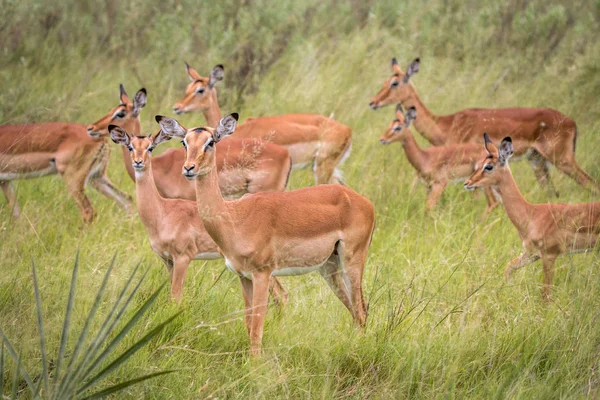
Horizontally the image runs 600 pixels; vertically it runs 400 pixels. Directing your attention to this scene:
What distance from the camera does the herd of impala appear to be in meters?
5.00

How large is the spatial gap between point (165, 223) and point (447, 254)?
200 cm

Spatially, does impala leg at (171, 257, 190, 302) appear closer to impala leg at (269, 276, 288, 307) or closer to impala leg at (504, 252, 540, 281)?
impala leg at (269, 276, 288, 307)

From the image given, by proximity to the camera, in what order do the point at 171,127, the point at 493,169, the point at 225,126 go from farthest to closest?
the point at 493,169, the point at 171,127, the point at 225,126

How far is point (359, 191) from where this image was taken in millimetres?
7664

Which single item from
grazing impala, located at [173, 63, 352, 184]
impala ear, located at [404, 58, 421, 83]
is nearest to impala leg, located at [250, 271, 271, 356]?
grazing impala, located at [173, 63, 352, 184]

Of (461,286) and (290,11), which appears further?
(290,11)

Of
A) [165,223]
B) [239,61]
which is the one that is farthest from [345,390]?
[239,61]

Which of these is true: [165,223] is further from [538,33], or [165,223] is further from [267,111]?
[538,33]

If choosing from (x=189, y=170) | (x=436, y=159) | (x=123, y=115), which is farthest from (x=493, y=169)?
(x=123, y=115)

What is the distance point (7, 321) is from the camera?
4.45 metres

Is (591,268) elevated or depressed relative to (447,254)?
elevated

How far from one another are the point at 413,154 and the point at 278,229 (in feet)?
13.0

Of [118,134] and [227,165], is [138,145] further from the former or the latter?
[227,165]

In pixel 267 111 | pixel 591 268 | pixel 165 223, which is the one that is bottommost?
pixel 267 111
